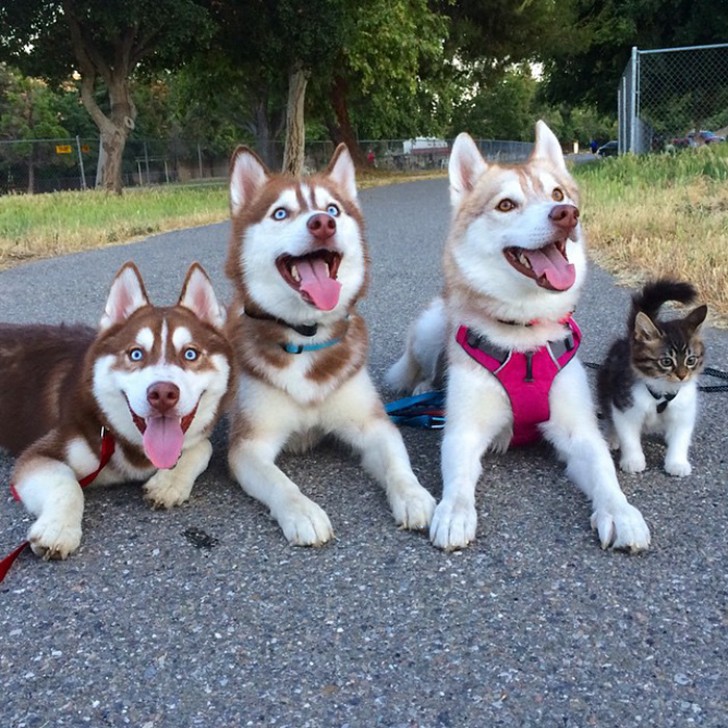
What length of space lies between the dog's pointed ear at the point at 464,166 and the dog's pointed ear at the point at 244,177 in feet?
3.09

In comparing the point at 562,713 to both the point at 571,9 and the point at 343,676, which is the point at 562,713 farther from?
the point at 571,9

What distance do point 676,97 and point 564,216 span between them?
1809 cm

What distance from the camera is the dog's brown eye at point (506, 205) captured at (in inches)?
134

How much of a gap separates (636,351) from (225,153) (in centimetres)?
5969

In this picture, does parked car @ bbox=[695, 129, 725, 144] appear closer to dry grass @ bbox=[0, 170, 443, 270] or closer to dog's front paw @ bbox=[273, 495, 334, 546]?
dry grass @ bbox=[0, 170, 443, 270]

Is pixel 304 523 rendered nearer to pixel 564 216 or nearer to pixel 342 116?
pixel 564 216

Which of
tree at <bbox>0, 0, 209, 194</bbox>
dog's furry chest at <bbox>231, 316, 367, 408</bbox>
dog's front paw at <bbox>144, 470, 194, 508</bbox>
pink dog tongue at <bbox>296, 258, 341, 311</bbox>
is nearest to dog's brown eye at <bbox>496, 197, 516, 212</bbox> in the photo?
pink dog tongue at <bbox>296, 258, 341, 311</bbox>

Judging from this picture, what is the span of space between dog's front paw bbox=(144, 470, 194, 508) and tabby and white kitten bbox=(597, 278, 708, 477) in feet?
6.37

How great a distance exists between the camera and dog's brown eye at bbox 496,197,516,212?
11.2 ft

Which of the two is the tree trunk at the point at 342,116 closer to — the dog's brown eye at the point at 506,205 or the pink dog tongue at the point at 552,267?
the dog's brown eye at the point at 506,205

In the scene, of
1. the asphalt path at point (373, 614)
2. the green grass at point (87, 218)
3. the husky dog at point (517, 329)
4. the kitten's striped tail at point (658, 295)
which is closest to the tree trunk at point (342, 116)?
the green grass at point (87, 218)

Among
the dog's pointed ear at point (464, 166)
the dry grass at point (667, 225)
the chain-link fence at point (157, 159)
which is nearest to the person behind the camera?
the dog's pointed ear at point (464, 166)

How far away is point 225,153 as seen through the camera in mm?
59469

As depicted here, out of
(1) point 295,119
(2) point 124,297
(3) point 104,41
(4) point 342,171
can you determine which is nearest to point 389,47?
(1) point 295,119
